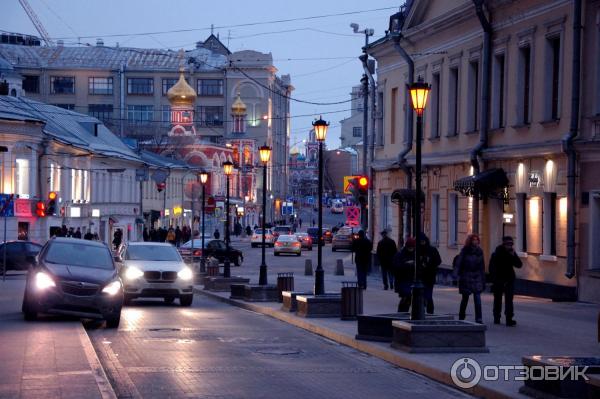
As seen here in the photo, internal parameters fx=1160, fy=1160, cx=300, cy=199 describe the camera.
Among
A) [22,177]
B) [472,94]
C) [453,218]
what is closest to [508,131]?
[472,94]

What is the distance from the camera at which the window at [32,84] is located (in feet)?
431

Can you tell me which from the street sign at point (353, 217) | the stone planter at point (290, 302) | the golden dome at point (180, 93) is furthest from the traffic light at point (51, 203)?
the golden dome at point (180, 93)

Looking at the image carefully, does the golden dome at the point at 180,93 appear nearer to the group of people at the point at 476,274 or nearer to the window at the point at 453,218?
the window at the point at 453,218

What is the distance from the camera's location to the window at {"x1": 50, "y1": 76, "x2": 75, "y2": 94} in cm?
13275

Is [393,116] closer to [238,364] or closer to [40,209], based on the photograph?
[40,209]

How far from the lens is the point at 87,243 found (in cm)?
2425

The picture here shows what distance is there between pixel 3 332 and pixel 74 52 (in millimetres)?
118051

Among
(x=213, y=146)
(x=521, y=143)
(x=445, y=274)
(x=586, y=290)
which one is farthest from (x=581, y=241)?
(x=213, y=146)

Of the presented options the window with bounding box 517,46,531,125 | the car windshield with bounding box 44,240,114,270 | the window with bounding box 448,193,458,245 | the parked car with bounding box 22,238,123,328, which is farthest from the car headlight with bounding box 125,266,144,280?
the window with bounding box 448,193,458,245

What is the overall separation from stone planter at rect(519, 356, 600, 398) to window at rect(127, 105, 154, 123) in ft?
412

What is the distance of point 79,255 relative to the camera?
2362 centimetres

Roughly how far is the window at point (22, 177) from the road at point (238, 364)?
3937 cm

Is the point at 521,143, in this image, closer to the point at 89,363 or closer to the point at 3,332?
the point at 3,332

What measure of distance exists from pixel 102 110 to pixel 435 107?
99.3m
